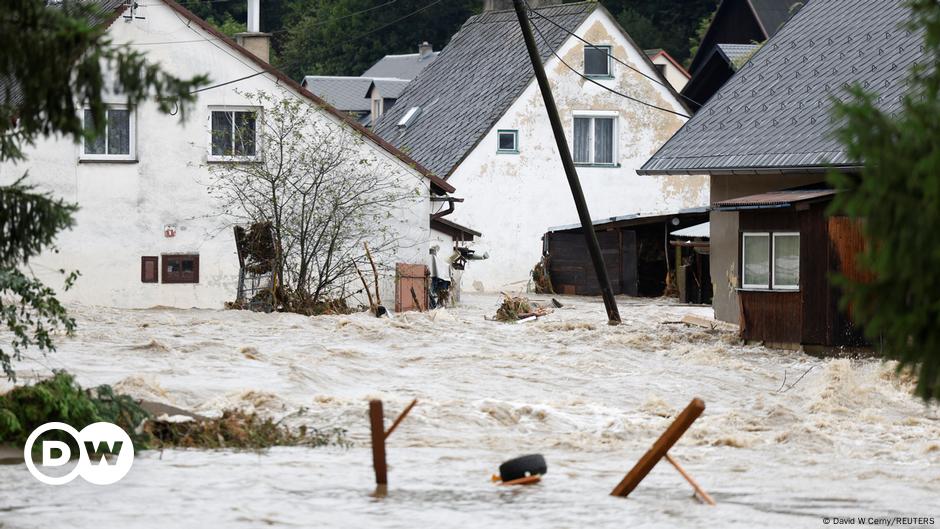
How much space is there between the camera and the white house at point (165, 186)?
31.1m

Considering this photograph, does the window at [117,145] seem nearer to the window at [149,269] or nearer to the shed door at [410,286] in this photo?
the window at [149,269]

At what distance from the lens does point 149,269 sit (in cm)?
3138

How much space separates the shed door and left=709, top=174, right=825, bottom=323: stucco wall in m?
6.73

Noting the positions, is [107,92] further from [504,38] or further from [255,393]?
[504,38]

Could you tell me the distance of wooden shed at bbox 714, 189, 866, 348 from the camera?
22.6m

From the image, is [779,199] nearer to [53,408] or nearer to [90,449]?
[90,449]

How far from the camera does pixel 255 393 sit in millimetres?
17094

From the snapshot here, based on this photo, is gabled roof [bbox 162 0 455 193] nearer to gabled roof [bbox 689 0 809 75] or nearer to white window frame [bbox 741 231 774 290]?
white window frame [bbox 741 231 774 290]

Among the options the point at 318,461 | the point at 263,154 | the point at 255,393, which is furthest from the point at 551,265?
the point at 318,461

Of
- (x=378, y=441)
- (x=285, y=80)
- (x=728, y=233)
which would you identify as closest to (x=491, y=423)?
(x=378, y=441)

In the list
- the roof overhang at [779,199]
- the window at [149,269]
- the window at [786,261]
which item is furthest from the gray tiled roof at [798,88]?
the window at [149,269]

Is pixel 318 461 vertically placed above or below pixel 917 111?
below

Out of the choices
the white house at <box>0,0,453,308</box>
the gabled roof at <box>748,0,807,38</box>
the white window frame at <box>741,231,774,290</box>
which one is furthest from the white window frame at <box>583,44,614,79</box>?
the white window frame at <box>741,231,774,290</box>

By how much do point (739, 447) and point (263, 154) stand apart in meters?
16.6
